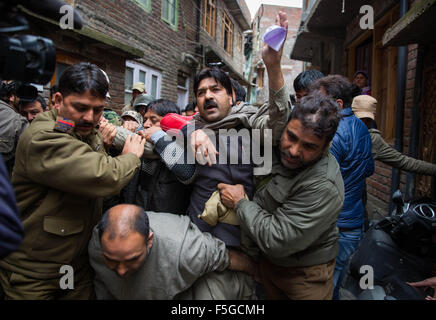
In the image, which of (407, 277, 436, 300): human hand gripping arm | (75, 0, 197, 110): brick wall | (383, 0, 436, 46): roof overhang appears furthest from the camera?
(75, 0, 197, 110): brick wall

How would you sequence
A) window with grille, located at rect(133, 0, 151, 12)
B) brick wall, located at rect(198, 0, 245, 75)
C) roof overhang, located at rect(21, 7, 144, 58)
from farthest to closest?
brick wall, located at rect(198, 0, 245, 75)
window with grille, located at rect(133, 0, 151, 12)
roof overhang, located at rect(21, 7, 144, 58)

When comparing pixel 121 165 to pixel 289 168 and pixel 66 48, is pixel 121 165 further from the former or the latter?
pixel 66 48

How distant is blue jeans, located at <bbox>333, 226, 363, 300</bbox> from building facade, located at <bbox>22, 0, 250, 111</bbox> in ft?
5.88

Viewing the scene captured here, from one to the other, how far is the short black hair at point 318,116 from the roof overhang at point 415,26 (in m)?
1.33

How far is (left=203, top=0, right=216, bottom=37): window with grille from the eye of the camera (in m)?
11.2

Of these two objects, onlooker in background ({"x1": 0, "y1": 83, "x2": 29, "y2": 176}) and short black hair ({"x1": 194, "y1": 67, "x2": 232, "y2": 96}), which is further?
onlooker in background ({"x1": 0, "y1": 83, "x2": 29, "y2": 176})

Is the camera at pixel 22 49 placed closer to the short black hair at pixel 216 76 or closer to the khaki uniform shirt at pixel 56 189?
the khaki uniform shirt at pixel 56 189

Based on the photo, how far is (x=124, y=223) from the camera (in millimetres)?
1411

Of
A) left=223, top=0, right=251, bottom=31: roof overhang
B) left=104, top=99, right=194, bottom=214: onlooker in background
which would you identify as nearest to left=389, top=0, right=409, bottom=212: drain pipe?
left=104, top=99, right=194, bottom=214: onlooker in background

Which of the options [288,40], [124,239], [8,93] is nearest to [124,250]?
[124,239]

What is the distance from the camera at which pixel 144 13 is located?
7.30 m

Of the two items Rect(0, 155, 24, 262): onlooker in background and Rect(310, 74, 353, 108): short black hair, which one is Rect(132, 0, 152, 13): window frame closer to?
Rect(310, 74, 353, 108): short black hair

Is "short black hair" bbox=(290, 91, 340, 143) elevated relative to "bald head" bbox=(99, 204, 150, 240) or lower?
elevated

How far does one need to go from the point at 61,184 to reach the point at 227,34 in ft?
51.4
